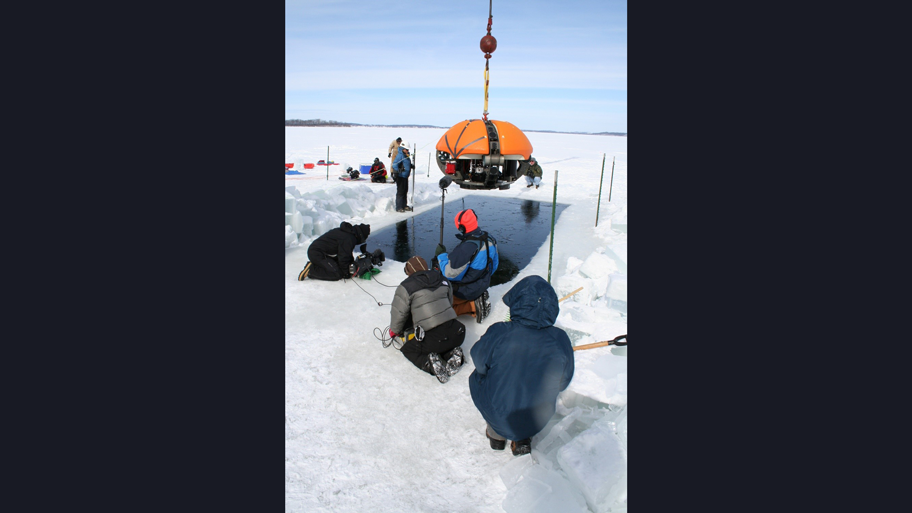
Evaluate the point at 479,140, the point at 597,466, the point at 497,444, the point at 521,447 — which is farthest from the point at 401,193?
the point at 597,466

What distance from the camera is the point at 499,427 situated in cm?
323

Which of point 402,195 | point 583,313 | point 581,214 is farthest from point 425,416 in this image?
point 581,214

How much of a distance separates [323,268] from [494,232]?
4.65 m

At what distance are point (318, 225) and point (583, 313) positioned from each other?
5.72 meters

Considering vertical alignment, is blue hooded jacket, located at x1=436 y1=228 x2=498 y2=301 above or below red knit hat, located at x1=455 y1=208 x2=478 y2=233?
below

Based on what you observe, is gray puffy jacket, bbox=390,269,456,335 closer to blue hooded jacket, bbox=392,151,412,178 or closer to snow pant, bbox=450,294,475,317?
snow pant, bbox=450,294,475,317

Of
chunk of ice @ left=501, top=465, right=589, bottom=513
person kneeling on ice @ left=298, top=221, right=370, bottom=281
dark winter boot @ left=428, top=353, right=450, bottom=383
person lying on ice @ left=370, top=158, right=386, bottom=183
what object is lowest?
chunk of ice @ left=501, top=465, right=589, bottom=513

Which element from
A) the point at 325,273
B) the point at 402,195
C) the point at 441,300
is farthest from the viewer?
the point at 402,195

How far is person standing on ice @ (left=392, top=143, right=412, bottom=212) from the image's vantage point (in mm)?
10734

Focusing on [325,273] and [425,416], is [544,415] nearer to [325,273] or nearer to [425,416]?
[425,416]

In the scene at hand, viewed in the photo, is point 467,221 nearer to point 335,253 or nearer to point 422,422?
point 335,253

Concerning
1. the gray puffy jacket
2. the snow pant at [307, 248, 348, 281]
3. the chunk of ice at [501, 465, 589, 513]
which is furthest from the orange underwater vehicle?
the chunk of ice at [501, 465, 589, 513]

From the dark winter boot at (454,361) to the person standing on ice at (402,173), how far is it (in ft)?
22.6

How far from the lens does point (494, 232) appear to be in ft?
34.0
